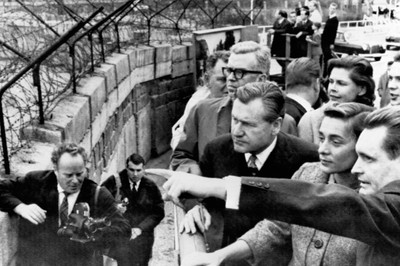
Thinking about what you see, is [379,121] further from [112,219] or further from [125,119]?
[125,119]

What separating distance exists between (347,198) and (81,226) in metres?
2.34

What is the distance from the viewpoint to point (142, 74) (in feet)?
33.4

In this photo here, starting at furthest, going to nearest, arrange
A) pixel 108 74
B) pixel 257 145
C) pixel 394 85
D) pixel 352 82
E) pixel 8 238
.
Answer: pixel 108 74, pixel 394 85, pixel 352 82, pixel 8 238, pixel 257 145

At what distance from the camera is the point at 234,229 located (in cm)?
297

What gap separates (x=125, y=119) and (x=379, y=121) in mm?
7383

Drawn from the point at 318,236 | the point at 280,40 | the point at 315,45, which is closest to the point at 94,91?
the point at 318,236

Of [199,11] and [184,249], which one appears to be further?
[199,11]

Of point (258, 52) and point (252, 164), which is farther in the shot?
point (258, 52)

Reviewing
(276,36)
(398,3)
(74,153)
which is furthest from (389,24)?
(74,153)

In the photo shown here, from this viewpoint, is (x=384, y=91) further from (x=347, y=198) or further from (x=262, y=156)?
(x=347, y=198)

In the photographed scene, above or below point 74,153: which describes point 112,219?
below

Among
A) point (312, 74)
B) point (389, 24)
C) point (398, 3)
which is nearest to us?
point (312, 74)

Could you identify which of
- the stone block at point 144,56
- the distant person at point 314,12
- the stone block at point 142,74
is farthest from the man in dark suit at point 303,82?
the distant person at point 314,12

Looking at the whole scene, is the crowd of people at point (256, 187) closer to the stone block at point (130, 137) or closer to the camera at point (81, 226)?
the camera at point (81, 226)
